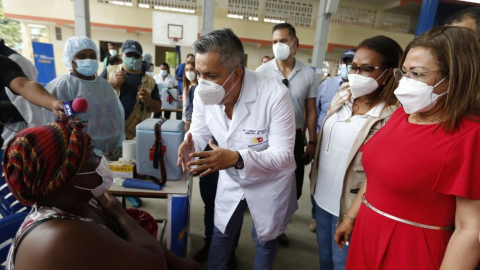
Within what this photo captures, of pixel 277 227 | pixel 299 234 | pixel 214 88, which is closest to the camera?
pixel 214 88

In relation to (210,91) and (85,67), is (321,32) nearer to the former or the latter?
(85,67)

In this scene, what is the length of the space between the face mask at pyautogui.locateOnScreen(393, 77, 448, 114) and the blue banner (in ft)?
25.6

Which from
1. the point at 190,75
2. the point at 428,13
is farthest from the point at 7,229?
the point at 428,13

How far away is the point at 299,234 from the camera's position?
2.72 meters

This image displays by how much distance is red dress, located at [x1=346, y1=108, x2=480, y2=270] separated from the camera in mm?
838

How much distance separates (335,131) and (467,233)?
723 mm

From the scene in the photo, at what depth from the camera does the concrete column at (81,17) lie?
558cm

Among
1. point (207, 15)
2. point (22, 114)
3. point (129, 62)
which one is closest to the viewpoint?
point (22, 114)

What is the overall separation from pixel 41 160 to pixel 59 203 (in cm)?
20

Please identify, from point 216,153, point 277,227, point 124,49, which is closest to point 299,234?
point 277,227

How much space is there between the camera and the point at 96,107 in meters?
2.09

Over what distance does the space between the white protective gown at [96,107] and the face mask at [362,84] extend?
1.77m

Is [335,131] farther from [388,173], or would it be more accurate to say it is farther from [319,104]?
[319,104]

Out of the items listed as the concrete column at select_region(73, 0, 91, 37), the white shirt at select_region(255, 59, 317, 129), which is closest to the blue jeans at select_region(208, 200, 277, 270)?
the white shirt at select_region(255, 59, 317, 129)
